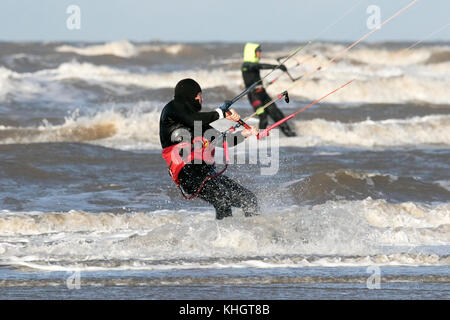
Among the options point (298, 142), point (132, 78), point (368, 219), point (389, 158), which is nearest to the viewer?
point (368, 219)

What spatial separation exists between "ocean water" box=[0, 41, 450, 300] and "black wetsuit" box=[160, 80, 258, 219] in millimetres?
232

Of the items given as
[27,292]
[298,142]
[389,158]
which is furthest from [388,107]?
[27,292]

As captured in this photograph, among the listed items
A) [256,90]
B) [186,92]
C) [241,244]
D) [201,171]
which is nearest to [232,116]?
[186,92]

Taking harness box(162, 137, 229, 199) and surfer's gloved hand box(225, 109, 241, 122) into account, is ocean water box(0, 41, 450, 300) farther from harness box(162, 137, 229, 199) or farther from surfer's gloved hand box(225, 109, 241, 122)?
surfer's gloved hand box(225, 109, 241, 122)

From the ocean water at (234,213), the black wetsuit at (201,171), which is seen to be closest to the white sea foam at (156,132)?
the ocean water at (234,213)

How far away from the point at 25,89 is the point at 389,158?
16.1 meters

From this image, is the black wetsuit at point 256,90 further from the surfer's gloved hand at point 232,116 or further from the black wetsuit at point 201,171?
the surfer's gloved hand at point 232,116

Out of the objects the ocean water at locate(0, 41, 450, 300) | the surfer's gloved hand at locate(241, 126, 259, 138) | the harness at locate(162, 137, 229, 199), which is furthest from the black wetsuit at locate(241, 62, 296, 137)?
the surfer's gloved hand at locate(241, 126, 259, 138)

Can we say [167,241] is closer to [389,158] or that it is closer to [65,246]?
[65,246]

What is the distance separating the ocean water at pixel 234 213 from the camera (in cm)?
726

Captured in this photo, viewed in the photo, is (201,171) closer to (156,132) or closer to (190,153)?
(190,153)

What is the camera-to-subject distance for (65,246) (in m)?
8.66

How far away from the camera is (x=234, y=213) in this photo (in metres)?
9.34

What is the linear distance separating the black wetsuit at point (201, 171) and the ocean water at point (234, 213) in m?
0.23
